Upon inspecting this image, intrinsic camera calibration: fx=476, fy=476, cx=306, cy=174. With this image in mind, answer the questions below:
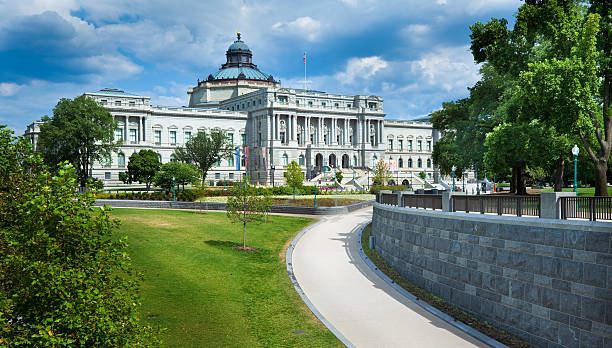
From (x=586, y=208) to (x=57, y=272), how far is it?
15.4 meters

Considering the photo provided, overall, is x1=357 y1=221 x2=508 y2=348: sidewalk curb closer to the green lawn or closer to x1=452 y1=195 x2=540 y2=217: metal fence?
x1=452 y1=195 x2=540 y2=217: metal fence

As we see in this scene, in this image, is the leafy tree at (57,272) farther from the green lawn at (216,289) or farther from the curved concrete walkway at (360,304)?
the curved concrete walkway at (360,304)

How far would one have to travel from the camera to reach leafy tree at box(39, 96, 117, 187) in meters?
65.1

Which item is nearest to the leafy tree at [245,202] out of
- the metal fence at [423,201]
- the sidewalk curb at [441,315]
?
the sidewalk curb at [441,315]

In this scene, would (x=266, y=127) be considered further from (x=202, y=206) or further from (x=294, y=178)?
(x=202, y=206)

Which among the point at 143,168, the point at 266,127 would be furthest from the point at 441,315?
the point at 266,127

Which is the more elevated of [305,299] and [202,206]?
[202,206]

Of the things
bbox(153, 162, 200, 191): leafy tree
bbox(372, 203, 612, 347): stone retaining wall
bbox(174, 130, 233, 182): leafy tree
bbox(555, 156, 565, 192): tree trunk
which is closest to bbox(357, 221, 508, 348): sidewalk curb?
bbox(372, 203, 612, 347): stone retaining wall

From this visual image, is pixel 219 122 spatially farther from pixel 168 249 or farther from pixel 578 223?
pixel 578 223

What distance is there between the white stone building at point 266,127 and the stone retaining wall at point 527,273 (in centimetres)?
7080

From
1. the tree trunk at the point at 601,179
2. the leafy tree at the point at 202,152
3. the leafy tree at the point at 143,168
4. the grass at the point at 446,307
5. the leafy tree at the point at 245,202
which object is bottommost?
the grass at the point at 446,307

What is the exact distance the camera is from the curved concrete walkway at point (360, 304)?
55.2 ft

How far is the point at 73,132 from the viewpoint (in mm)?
65875

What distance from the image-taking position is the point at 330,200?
2352 inches
